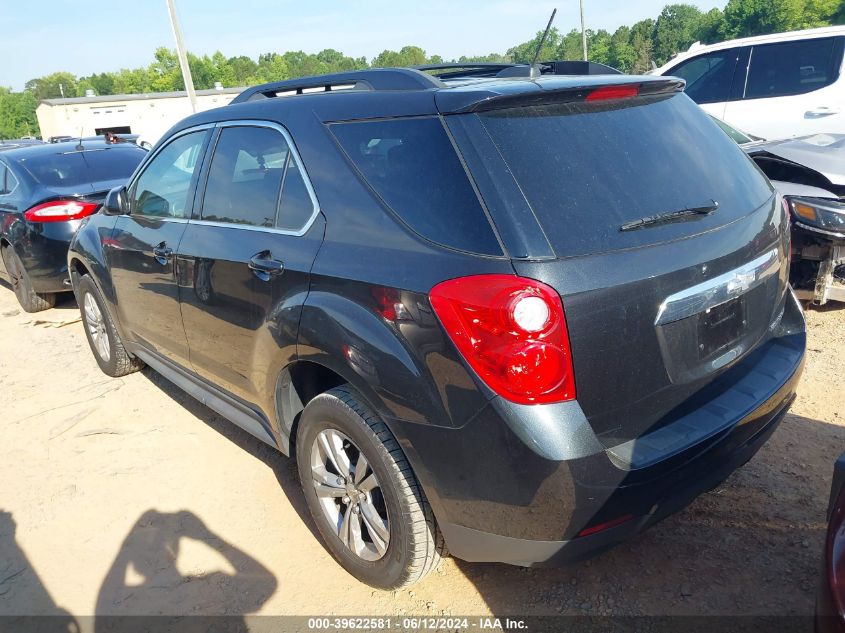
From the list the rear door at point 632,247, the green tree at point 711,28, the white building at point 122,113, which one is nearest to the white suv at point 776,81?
the rear door at point 632,247

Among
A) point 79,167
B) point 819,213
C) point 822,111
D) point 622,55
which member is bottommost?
point 622,55

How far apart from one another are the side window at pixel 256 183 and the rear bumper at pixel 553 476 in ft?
3.46

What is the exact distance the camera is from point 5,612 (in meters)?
2.79

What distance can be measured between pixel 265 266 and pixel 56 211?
472cm

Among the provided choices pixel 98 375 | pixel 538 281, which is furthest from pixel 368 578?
pixel 98 375

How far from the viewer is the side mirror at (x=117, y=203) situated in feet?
13.5

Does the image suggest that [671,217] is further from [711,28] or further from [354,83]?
[711,28]

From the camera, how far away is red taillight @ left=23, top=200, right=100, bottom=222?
→ 637 centimetres

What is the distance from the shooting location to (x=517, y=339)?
6.33ft

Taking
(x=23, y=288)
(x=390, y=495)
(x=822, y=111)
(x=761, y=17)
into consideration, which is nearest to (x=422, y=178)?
(x=390, y=495)

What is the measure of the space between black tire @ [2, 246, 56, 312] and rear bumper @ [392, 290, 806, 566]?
20.2 feet

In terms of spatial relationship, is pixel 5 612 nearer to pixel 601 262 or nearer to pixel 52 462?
pixel 52 462

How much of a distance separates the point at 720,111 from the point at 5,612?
808 cm

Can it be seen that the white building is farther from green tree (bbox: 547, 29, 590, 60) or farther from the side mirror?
the side mirror
